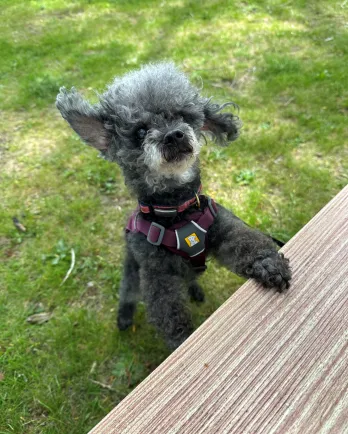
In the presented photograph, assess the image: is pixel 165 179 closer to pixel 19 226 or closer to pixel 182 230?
pixel 182 230

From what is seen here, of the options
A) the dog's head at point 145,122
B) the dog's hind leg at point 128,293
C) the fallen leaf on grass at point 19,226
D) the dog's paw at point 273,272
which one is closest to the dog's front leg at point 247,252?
the dog's paw at point 273,272

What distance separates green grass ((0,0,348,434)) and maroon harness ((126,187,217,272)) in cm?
94

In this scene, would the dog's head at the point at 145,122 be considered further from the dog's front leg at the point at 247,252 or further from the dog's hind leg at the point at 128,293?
the dog's hind leg at the point at 128,293

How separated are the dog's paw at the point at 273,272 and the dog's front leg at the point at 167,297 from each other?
493mm

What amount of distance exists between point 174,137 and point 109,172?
235 centimetres

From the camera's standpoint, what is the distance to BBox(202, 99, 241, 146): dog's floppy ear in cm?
208

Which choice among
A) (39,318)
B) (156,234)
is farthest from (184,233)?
(39,318)

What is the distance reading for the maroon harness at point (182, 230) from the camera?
1.90m

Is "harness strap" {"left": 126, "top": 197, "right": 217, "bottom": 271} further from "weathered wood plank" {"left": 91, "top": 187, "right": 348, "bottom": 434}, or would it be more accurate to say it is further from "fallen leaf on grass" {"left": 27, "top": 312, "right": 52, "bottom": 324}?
"fallen leaf on grass" {"left": 27, "top": 312, "right": 52, "bottom": 324}

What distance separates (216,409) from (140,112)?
1420 millimetres

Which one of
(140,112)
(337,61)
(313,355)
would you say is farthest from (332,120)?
(313,355)

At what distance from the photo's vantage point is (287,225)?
3.12 metres

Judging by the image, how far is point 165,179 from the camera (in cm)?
190

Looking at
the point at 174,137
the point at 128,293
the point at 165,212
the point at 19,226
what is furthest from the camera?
the point at 19,226
